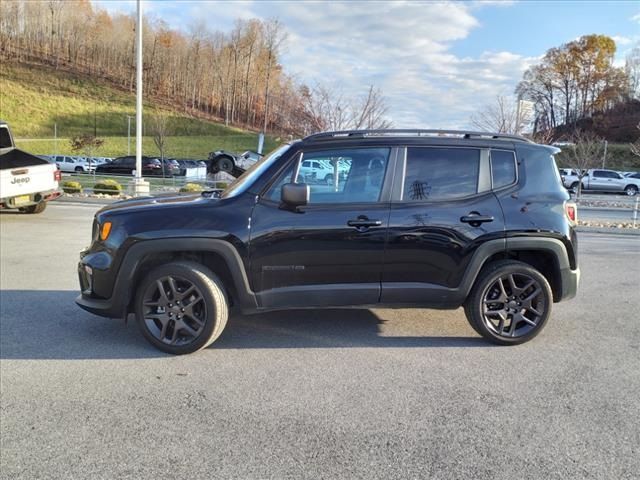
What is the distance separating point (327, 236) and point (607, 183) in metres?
38.9

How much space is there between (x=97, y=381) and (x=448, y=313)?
3.48m

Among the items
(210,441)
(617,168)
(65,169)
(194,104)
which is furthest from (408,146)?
(194,104)

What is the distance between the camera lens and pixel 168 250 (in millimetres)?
4348

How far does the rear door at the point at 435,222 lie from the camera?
4473 millimetres

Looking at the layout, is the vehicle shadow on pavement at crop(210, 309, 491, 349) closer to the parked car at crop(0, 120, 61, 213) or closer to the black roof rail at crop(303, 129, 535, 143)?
the black roof rail at crop(303, 129, 535, 143)

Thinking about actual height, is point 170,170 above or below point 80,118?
below

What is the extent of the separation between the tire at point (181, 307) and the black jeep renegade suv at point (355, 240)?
0.03 ft

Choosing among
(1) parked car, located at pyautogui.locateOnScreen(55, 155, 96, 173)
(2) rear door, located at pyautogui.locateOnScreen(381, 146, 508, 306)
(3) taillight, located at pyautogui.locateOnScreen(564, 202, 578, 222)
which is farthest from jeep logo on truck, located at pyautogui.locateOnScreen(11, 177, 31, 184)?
(1) parked car, located at pyautogui.locateOnScreen(55, 155, 96, 173)

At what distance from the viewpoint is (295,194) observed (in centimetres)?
420

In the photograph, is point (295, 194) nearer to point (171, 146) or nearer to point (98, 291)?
point (98, 291)

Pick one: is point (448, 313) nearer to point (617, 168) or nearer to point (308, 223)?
point (308, 223)

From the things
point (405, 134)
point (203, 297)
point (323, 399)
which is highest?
point (405, 134)

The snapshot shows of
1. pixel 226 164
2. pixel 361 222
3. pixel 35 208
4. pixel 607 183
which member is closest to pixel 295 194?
pixel 361 222

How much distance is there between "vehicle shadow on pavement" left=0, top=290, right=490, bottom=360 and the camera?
4586 millimetres
